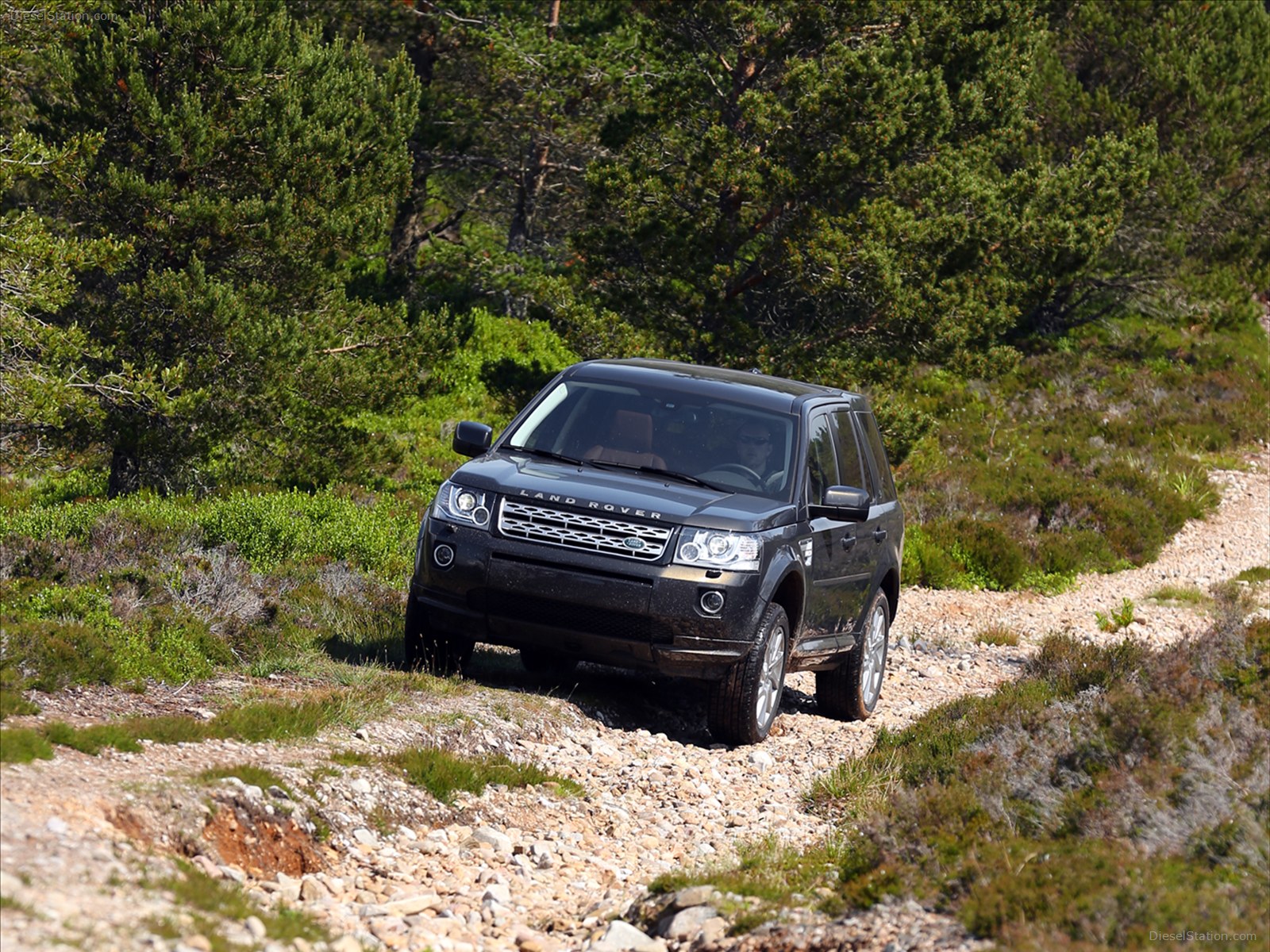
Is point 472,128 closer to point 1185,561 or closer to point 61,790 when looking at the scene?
point 1185,561

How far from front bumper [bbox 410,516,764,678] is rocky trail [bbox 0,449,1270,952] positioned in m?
0.53

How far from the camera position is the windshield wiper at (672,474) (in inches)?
349

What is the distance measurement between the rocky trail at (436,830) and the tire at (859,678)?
0.46 m

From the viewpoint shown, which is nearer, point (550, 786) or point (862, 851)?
point (862, 851)

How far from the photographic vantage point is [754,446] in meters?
9.27

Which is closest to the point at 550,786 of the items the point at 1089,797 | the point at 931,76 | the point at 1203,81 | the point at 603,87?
the point at 1089,797

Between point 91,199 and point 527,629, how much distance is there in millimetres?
10739

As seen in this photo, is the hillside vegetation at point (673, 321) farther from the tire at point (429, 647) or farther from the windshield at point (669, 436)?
the windshield at point (669, 436)

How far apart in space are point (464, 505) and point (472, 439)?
66cm

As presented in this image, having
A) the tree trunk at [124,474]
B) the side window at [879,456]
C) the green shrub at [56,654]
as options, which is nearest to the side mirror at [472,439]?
the green shrub at [56,654]

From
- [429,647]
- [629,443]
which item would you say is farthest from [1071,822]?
[429,647]

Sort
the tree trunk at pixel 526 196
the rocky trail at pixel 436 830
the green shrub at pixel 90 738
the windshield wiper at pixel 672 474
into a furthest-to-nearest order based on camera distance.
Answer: the tree trunk at pixel 526 196 → the windshield wiper at pixel 672 474 → the green shrub at pixel 90 738 → the rocky trail at pixel 436 830

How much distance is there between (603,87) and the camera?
2481 cm
